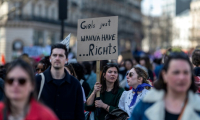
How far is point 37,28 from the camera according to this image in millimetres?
44688

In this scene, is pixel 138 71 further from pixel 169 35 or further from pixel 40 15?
pixel 169 35

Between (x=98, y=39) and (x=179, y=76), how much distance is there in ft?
11.8

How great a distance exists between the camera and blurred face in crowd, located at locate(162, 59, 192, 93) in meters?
3.53

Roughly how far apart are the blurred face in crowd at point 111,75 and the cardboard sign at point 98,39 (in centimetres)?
22

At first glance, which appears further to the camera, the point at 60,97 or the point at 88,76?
the point at 88,76

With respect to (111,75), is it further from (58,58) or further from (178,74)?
(178,74)

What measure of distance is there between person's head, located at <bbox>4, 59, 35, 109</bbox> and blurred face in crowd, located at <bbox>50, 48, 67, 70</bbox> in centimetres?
176

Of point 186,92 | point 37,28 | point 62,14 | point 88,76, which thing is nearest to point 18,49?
point 37,28

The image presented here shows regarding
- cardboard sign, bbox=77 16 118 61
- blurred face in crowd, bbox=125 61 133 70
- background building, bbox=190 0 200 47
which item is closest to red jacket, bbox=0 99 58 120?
cardboard sign, bbox=77 16 118 61

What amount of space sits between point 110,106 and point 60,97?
1445 mm

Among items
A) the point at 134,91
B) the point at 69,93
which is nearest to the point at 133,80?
the point at 134,91

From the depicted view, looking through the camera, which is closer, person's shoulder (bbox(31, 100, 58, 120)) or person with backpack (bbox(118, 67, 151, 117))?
person's shoulder (bbox(31, 100, 58, 120))

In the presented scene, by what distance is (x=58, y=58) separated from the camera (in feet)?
16.9

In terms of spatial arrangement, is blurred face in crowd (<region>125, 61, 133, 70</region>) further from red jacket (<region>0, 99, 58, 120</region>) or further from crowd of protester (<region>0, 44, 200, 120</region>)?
red jacket (<region>0, 99, 58, 120</region>)
